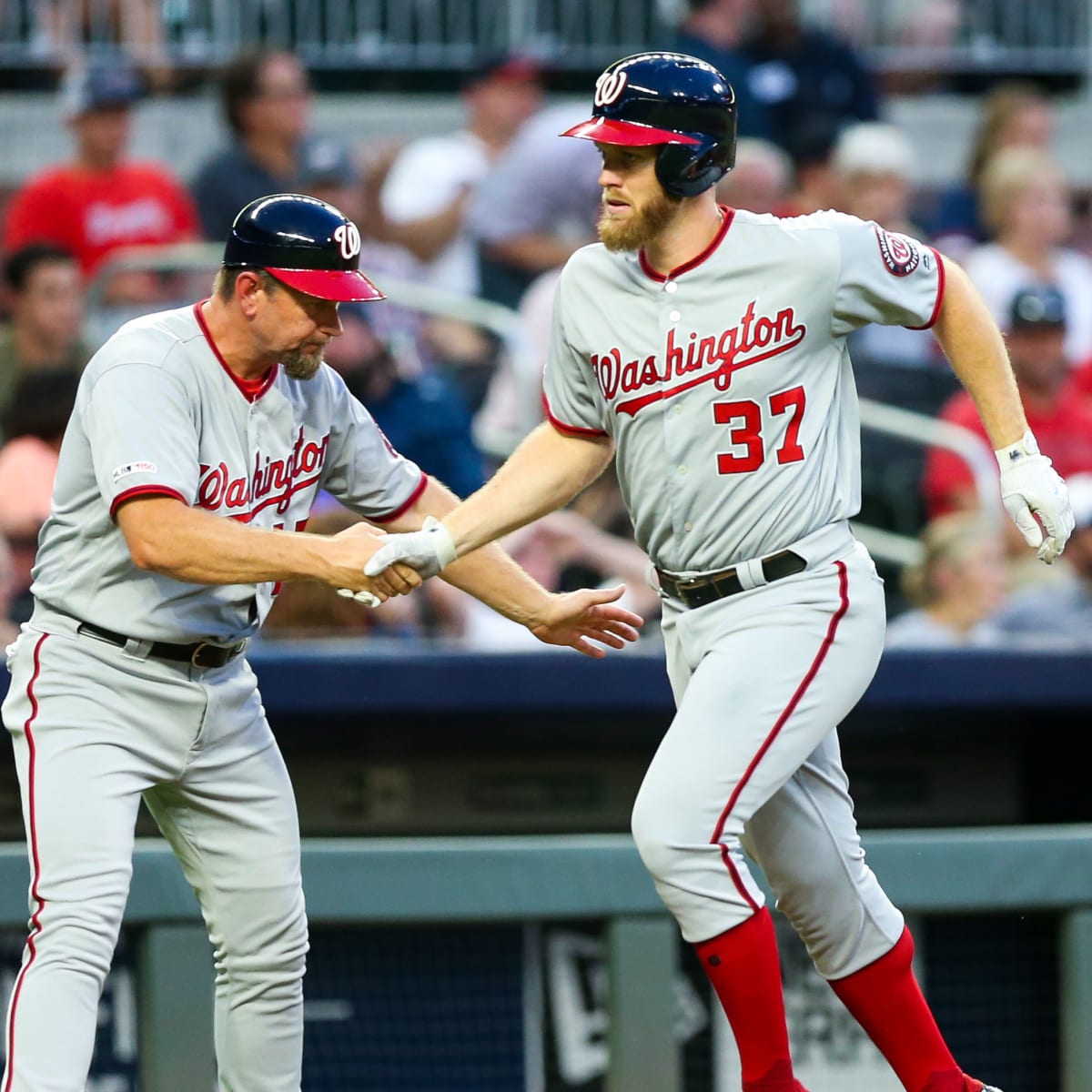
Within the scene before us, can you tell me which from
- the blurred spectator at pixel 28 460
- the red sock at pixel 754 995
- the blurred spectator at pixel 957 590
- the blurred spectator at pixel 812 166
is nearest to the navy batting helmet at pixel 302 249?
the red sock at pixel 754 995

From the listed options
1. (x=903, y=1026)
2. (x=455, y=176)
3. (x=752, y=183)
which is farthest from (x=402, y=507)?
(x=455, y=176)

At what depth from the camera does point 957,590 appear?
583 centimetres

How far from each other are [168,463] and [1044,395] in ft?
12.9

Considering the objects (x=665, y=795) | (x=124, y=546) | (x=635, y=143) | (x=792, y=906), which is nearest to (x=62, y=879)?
(x=124, y=546)

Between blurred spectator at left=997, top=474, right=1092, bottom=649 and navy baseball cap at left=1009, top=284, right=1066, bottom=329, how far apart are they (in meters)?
0.85

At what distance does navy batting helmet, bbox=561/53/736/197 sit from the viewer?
3506 millimetres

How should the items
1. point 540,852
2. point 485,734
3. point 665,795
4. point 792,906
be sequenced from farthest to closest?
1. point 485,734
2. point 540,852
3. point 792,906
4. point 665,795

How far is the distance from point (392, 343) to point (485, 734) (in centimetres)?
199

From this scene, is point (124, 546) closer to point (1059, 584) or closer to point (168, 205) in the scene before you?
point (1059, 584)

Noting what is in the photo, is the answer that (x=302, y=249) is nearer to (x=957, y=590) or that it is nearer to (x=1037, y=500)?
Result: (x=1037, y=500)

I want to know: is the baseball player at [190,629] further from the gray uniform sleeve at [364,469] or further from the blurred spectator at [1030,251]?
the blurred spectator at [1030,251]

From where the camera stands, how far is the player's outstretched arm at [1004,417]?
3.50 m

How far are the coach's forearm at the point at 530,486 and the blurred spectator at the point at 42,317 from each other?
3.12m

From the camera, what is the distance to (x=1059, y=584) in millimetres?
5996
